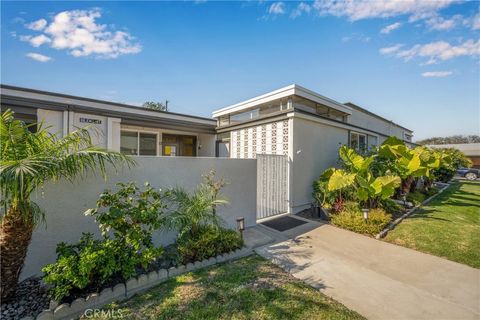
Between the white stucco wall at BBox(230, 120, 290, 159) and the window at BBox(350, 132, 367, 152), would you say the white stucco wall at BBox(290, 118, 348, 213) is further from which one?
the window at BBox(350, 132, 367, 152)

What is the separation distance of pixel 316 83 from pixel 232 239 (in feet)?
35.0

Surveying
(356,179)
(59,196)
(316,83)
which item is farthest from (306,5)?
(59,196)

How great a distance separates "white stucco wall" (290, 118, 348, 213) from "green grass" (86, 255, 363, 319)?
4.68 m

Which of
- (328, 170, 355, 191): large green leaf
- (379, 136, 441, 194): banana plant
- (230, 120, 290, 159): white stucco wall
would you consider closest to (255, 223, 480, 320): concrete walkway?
(328, 170, 355, 191): large green leaf

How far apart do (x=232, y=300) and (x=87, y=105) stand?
10476 mm

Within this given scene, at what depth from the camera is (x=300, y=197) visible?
830 centimetres

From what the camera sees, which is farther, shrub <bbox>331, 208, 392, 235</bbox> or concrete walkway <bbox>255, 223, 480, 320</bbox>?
shrub <bbox>331, 208, 392, 235</bbox>

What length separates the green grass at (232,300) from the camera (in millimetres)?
2770

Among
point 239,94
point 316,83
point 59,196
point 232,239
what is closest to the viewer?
point 59,196

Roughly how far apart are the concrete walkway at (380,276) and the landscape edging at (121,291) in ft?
5.13

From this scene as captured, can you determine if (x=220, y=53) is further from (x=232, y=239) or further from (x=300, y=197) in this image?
(x=232, y=239)

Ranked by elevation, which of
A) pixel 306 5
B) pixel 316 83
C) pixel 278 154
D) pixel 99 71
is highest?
pixel 306 5

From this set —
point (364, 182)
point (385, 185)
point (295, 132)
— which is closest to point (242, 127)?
point (295, 132)

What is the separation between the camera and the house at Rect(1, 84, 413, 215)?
7.83 meters
